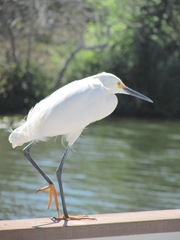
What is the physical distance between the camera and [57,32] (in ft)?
64.0

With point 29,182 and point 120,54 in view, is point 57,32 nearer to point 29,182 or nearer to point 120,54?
point 120,54

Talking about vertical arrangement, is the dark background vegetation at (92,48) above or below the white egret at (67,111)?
below

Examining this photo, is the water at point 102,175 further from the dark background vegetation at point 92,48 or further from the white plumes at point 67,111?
the white plumes at point 67,111

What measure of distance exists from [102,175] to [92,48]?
31.4 feet

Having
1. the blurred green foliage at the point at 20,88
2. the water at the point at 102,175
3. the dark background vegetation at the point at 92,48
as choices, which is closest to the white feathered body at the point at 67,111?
the water at the point at 102,175

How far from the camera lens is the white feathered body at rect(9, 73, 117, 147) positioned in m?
3.29

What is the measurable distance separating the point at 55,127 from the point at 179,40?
17.5 meters

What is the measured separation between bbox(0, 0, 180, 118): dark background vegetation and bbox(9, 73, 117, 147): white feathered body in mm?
15308

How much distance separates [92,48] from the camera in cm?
1952

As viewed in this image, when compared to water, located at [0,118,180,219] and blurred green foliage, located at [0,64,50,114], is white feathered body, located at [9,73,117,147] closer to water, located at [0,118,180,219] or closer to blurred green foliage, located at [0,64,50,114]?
water, located at [0,118,180,219]

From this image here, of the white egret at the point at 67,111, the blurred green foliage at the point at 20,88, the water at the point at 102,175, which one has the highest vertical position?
the white egret at the point at 67,111

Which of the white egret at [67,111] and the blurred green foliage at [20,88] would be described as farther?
the blurred green foliage at [20,88]

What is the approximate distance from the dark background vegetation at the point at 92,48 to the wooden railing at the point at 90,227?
15601mm

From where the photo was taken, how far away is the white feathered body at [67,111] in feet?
10.8
